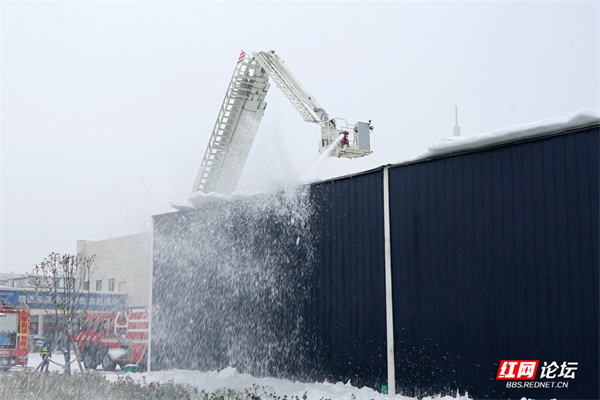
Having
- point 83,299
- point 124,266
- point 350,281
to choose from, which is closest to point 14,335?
point 83,299


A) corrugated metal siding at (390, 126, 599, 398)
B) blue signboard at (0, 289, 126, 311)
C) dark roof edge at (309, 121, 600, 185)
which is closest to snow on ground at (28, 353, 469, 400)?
corrugated metal siding at (390, 126, 599, 398)

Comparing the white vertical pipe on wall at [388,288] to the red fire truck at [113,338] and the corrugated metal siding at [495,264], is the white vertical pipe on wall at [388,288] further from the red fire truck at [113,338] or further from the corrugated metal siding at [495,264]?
the red fire truck at [113,338]

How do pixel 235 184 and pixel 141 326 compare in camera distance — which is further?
pixel 141 326

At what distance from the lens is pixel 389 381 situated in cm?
1096

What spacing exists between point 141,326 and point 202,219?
25.3 feet

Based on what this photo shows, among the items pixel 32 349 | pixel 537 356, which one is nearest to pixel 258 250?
pixel 537 356

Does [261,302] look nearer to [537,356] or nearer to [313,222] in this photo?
[313,222]

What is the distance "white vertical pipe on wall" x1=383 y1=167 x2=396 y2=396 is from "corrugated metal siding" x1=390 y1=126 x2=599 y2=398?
0.13m

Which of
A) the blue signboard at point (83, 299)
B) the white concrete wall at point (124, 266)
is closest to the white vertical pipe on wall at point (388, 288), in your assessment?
the blue signboard at point (83, 299)

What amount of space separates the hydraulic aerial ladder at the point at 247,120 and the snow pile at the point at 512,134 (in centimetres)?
676

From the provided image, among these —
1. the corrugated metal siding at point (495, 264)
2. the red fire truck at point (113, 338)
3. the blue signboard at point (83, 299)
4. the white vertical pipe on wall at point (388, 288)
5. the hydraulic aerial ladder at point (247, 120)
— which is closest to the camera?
the corrugated metal siding at point (495, 264)

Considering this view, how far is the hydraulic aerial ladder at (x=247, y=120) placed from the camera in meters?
17.7

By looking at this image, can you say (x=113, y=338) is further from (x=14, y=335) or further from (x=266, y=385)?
(x=266, y=385)

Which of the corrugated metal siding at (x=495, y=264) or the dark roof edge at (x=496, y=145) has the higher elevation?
the dark roof edge at (x=496, y=145)
